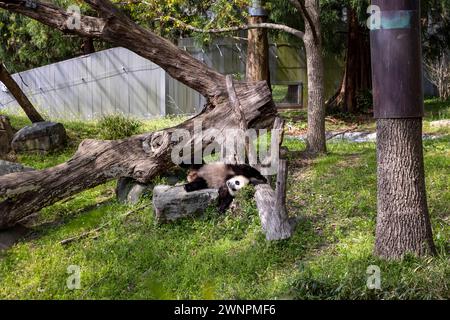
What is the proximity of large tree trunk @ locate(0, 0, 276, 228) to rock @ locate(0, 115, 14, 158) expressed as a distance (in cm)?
350

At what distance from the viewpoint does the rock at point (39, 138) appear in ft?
35.5

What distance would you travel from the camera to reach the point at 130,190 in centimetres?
795

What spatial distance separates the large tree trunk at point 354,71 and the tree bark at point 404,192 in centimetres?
1064

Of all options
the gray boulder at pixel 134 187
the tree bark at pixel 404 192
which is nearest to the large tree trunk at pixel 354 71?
the gray boulder at pixel 134 187

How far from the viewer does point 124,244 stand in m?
6.55

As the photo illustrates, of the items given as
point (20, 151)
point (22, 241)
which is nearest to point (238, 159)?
point (22, 241)

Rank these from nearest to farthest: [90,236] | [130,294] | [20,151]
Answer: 1. [130,294]
2. [90,236]
3. [20,151]

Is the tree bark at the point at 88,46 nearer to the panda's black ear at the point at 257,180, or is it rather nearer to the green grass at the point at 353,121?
the green grass at the point at 353,121

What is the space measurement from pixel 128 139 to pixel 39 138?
3488mm

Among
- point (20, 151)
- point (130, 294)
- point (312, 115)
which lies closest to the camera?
point (130, 294)

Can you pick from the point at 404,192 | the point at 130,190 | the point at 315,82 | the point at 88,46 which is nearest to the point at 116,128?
the point at 130,190

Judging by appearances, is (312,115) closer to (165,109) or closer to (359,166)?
(359,166)

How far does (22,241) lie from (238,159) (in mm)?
2963

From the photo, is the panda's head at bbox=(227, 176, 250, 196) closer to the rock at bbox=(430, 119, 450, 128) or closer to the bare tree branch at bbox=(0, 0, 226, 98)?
the bare tree branch at bbox=(0, 0, 226, 98)
